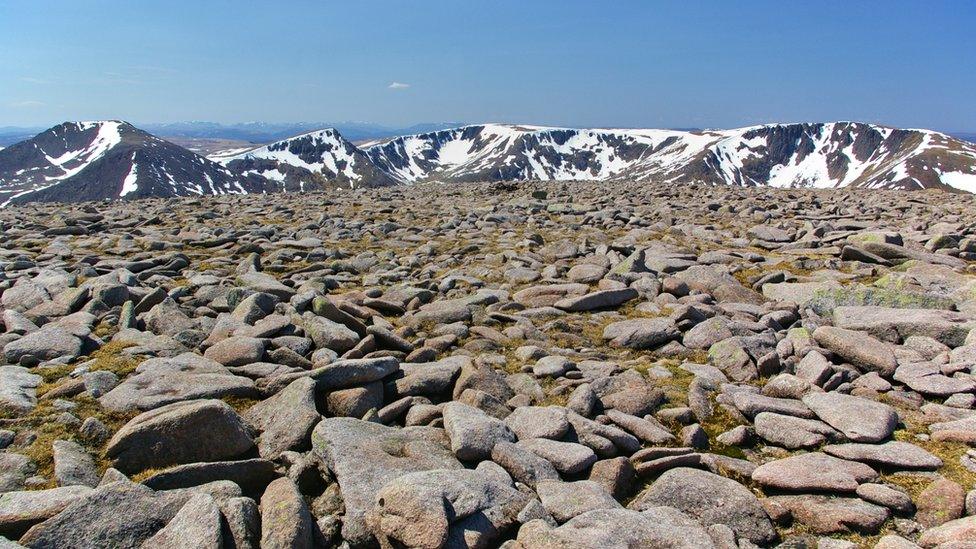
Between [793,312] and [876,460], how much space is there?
6.23 m

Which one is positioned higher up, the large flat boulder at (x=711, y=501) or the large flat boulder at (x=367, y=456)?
the large flat boulder at (x=367, y=456)

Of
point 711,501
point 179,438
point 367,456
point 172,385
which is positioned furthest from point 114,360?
point 711,501

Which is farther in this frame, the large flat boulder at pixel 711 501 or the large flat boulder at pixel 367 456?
the large flat boulder at pixel 711 501

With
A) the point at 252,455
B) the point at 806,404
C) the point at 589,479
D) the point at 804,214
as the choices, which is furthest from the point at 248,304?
the point at 804,214

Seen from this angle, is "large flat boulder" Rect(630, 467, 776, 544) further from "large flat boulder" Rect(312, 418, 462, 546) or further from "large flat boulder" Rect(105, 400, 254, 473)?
"large flat boulder" Rect(105, 400, 254, 473)

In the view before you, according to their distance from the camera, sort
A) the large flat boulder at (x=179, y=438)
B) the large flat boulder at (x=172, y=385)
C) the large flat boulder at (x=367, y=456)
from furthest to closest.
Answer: the large flat boulder at (x=172, y=385) → the large flat boulder at (x=179, y=438) → the large flat boulder at (x=367, y=456)

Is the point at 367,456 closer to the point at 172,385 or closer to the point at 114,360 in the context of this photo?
the point at 172,385

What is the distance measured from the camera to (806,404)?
835 cm

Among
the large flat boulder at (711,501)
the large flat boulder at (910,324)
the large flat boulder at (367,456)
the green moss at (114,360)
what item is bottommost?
the large flat boulder at (711,501)

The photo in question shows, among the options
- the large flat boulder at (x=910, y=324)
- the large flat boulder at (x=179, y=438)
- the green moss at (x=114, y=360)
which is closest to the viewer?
the large flat boulder at (x=179, y=438)

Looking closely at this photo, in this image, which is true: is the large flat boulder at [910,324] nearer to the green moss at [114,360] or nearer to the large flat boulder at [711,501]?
the large flat boulder at [711,501]

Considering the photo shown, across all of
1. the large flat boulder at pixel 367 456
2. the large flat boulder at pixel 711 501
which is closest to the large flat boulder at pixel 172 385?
the large flat boulder at pixel 367 456

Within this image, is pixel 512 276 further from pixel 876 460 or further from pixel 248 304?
pixel 876 460

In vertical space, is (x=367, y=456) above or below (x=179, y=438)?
below
